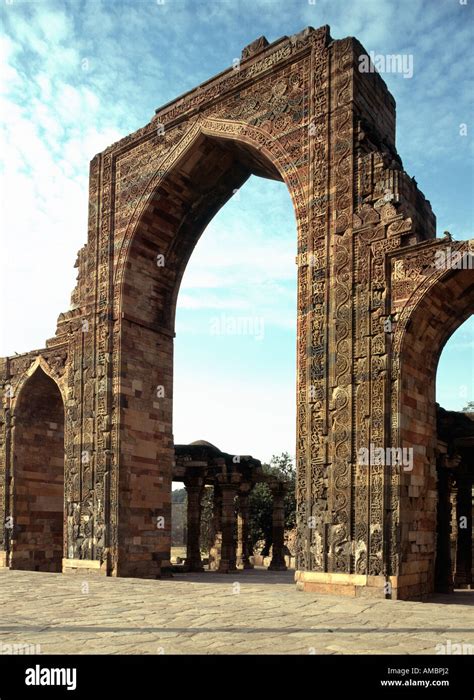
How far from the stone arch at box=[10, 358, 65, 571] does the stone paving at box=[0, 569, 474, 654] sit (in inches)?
237

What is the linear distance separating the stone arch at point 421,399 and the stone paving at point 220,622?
827 mm

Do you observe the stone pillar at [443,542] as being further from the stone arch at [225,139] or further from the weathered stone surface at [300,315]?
the stone arch at [225,139]

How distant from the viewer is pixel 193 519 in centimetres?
1778

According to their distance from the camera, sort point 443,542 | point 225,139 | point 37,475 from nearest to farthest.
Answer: point 443,542, point 225,139, point 37,475

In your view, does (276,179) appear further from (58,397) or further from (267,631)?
(267,631)

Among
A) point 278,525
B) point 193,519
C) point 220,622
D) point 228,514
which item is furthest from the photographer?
point 278,525

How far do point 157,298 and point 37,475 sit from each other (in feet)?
18.1

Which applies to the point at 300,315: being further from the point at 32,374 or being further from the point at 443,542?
the point at 32,374

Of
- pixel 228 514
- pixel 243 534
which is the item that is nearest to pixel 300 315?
pixel 228 514

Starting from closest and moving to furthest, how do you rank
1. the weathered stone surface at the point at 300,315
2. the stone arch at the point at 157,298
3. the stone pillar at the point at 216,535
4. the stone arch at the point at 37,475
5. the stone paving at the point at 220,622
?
the stone paving at the point at 220,622 < the weathered stone surface at the point at 300,315 < the stone arch at the point at 157,298 < the stone arch at the point at 37,475 < the stone pillar at the point at 216,535

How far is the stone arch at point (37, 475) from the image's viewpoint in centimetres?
1593

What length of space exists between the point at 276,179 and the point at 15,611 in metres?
9.24

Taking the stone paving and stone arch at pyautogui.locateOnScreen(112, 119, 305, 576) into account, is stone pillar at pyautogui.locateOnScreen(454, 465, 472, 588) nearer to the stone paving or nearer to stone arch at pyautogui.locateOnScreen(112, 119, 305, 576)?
the stone paving

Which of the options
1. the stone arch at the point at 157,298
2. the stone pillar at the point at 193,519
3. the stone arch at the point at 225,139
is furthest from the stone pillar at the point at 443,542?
the stone pillar at the point at 193,519
